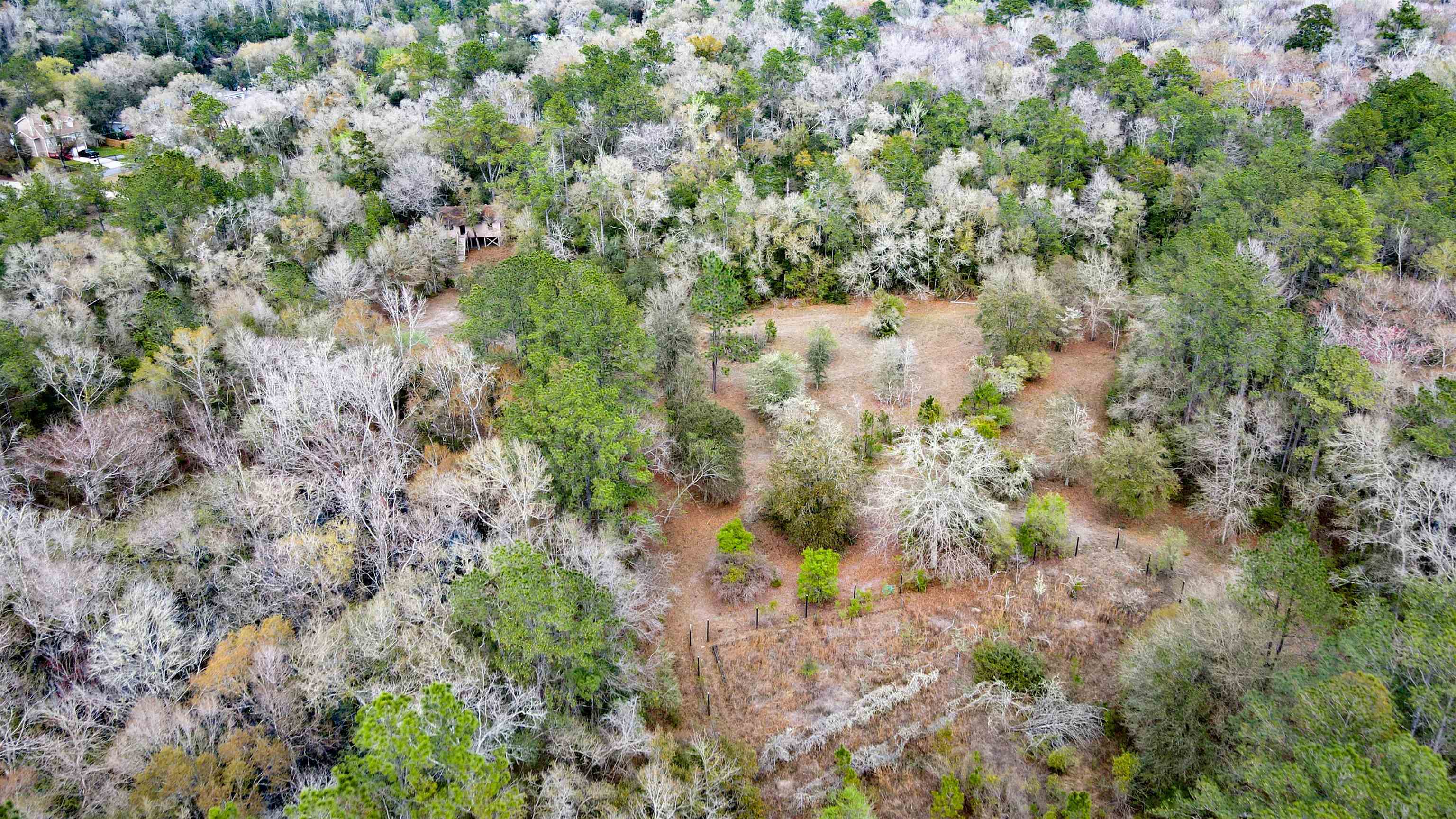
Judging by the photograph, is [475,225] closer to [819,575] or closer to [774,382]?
[774,382]

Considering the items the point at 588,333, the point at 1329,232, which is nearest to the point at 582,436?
the point at 588,333

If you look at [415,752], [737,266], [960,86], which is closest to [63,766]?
[415,752]

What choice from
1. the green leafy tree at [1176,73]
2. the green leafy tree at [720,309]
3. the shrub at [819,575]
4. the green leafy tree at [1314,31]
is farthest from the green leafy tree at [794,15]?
the shrub at [819,575]

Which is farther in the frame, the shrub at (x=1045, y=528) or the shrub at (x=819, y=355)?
the shrub at (x=819, y=355)

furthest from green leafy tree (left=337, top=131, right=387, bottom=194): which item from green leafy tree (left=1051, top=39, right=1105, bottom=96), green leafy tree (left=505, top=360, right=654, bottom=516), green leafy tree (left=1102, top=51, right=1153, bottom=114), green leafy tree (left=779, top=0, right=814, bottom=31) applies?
green leafy tree (left=1102, top=51, right=1153, bottom=114)

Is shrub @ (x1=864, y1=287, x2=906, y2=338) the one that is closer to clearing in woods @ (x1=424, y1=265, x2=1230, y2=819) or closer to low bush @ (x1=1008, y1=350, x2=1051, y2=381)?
low bush @ (x1=1008, y1=350, x2=1051, y2=381)

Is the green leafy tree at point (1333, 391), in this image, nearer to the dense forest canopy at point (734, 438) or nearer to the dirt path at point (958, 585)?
the dense forest canopy at point (734, 438)

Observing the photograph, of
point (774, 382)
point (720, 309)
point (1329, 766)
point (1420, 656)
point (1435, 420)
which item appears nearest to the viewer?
point (1329, 766)
